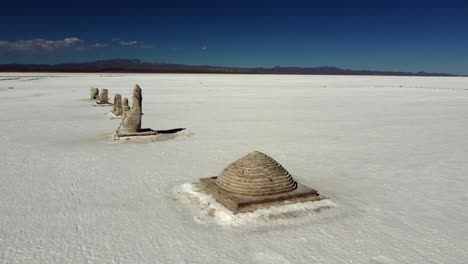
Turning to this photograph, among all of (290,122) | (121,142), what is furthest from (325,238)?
(290,122)

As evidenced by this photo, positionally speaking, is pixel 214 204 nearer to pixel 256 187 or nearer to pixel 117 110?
pixel 256 187

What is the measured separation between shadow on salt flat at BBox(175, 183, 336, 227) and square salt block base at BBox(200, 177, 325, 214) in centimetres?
8

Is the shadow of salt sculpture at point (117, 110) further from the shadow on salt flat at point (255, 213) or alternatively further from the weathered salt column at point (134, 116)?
the shadow on salt flat at point (255, 213)

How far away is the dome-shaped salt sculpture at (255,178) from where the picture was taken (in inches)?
293

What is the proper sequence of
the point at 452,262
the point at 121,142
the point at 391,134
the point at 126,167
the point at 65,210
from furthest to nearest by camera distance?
the point at 391,134 < the point at 121,142 < the point at 126,167 < the point at 65,210 < the point at 452,262

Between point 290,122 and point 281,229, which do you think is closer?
point 281,229

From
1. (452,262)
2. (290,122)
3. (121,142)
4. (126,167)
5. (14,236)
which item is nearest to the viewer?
(452,262)

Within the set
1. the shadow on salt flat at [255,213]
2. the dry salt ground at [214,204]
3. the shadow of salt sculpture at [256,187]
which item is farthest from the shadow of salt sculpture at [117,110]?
the shadow of salt sculpture at [256,187]

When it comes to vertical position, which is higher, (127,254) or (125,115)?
(125,115)

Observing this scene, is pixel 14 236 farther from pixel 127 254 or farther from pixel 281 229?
pixel 281 229

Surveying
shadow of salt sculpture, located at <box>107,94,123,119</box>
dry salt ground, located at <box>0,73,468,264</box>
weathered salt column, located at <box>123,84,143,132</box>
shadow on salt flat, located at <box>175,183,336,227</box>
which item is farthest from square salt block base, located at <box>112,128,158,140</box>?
shadow on salt flat, located at <box>175,183,336,227</box>

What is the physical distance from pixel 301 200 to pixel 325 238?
4.56 feet

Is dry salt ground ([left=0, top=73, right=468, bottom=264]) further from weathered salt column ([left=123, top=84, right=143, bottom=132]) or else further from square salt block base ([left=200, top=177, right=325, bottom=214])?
weathered salt column ([left=123, top=84, right=143, bottom=132])

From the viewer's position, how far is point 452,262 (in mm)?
5582
